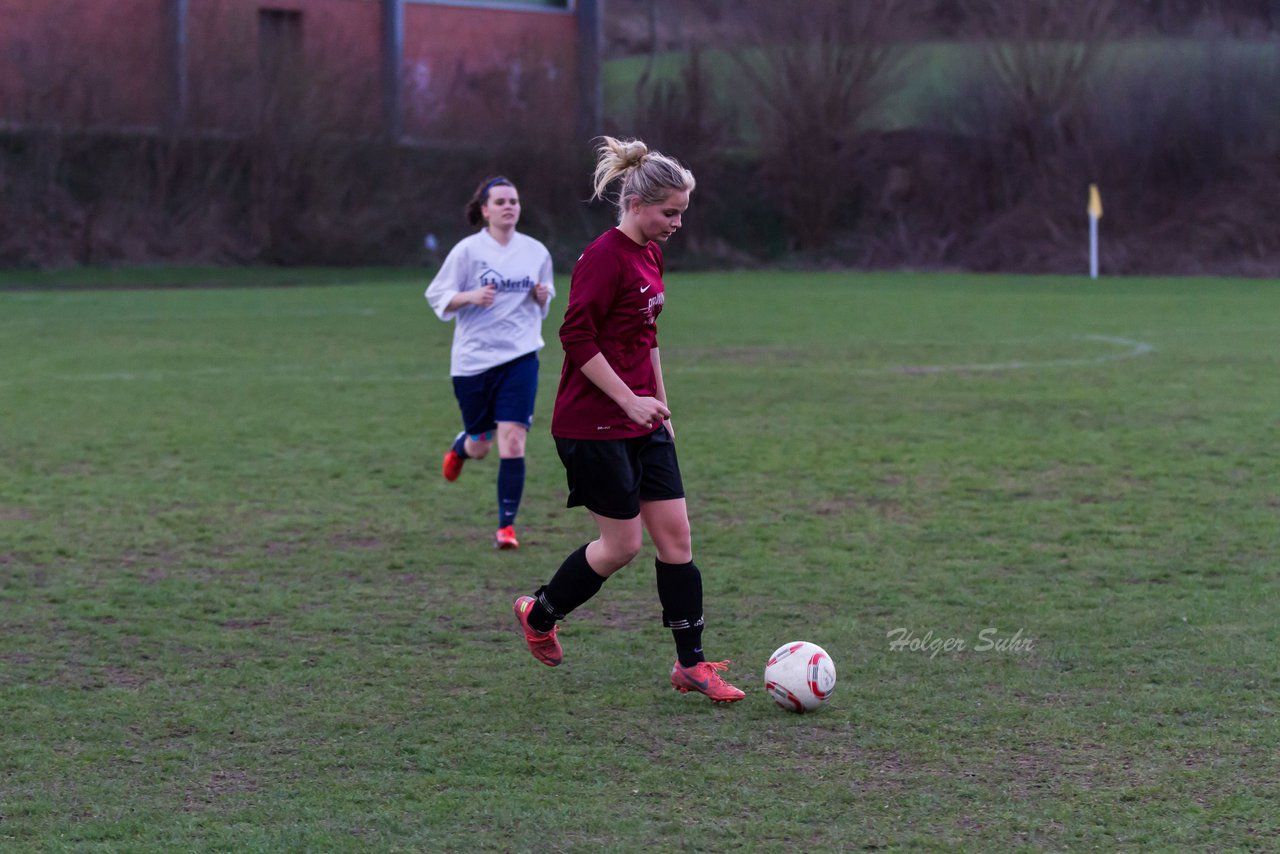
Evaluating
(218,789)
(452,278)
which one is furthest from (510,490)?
(218,789)

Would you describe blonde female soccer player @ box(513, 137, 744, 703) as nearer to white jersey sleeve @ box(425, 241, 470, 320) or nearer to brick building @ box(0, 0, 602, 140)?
white jersey sleeve @ box(425, 241, 470, 320)

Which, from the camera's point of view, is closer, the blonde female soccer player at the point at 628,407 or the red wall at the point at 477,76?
the blonde female soccer player at the point at 628,407

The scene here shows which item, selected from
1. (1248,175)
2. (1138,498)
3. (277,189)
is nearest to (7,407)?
(1138,498)

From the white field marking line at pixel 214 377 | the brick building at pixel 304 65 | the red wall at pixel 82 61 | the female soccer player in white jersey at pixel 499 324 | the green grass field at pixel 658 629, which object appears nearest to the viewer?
the green grass field at pixel 658 629

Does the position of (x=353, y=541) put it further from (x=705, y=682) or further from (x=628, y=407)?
(x=628, y=407)

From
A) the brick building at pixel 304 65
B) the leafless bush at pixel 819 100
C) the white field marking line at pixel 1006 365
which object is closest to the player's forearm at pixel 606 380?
the white field marking line at pixel 1006 365

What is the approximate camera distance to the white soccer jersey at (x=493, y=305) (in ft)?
24.8

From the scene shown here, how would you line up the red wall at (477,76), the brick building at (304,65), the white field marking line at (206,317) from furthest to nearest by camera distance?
the red wall at (477,76) < the brick building at (304,65) < the white field marking line at (206,317)

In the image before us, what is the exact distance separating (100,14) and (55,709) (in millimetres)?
33184

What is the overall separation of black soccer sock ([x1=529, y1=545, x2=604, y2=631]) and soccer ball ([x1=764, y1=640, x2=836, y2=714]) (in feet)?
2.41

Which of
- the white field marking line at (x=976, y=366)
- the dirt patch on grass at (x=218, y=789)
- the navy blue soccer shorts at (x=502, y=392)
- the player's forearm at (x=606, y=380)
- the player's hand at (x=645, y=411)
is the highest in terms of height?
the player's forearm at (x=606, y=380)

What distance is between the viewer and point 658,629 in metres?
5.85

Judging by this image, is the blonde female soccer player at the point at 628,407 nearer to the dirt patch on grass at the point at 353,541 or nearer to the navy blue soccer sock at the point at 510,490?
the navy blue soccer sock at the point at 510,490

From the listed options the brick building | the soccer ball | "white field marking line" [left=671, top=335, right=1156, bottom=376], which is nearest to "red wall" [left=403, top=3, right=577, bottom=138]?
the brick building
